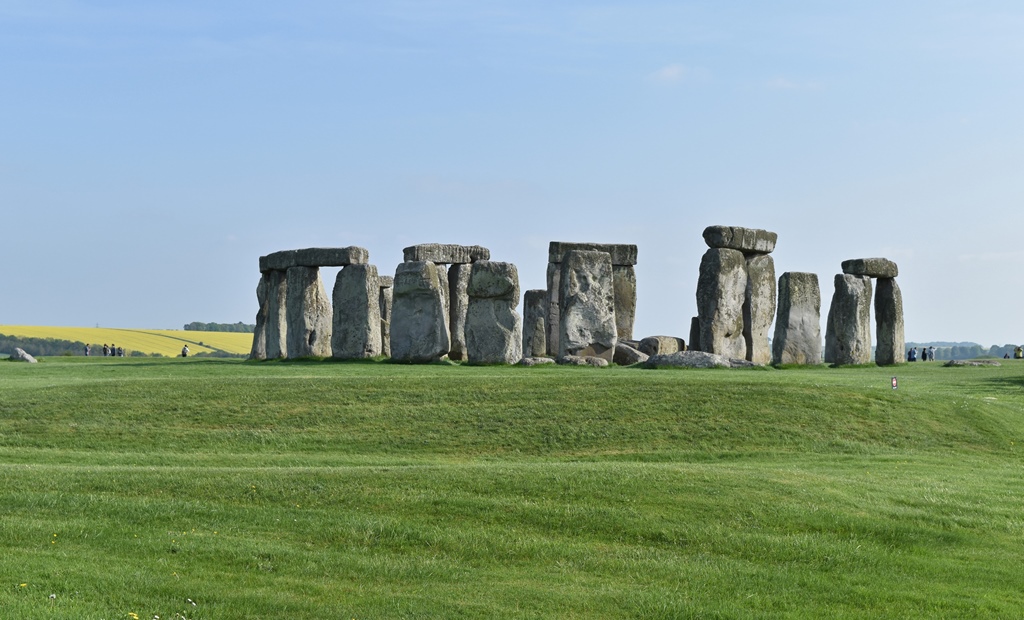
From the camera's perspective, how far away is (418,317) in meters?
33.7

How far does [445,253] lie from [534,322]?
5531 mm

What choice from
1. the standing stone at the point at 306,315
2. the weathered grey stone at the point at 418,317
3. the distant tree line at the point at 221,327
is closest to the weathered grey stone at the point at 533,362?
the weathered grey stone at the point at 418,317

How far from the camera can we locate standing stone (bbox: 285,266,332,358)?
39969 mm

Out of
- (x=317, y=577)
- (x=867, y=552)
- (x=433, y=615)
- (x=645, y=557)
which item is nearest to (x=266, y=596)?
(x=317, y=577)

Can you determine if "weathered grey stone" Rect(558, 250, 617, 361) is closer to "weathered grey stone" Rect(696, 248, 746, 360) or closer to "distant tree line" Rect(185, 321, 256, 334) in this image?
"weathered grey stone" Rect(696, 248, 746, 360)

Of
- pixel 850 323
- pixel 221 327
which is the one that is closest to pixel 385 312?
pixel 850 323

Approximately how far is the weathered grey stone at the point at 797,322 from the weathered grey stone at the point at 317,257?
13392 mm

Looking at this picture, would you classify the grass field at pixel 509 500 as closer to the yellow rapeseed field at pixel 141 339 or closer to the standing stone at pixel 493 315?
the standing stone at pixel 493 315

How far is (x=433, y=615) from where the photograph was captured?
11.4m

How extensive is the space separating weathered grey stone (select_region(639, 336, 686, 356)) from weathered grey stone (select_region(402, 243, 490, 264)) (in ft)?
21.6

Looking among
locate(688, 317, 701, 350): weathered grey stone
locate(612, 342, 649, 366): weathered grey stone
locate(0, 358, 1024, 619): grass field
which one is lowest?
locate(0, 358, 1024, 619): grass field

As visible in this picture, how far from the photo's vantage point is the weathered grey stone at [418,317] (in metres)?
33.5

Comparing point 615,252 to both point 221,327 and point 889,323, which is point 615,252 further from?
point 221,327

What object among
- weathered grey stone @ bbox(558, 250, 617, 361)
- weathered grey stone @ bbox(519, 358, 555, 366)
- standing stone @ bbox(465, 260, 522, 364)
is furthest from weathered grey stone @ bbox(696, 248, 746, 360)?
standing stone @ bbox(465, 260, 522, 364)
